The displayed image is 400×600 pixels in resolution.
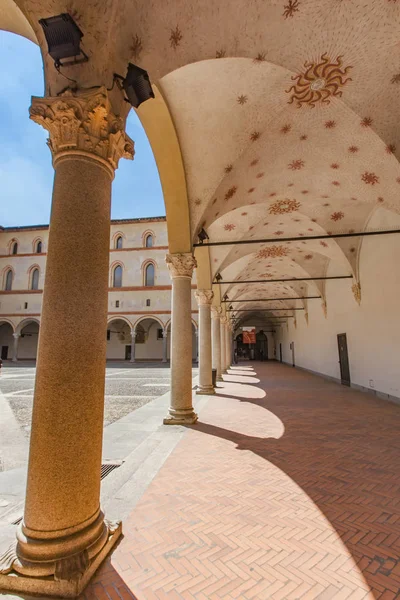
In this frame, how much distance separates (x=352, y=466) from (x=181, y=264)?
193 inches

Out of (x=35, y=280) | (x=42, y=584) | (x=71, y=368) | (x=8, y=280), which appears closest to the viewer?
(x=42, y=584)

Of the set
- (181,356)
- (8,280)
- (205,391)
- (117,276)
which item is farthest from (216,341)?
(8,280)

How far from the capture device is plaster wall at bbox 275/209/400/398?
9.35 m

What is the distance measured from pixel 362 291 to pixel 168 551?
36.3 feet

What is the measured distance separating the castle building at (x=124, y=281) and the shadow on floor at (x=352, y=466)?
70.9 ft

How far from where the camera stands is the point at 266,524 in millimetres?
2914

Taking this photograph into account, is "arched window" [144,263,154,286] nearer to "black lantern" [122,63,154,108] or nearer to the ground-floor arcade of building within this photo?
the ground-floor arcade of building

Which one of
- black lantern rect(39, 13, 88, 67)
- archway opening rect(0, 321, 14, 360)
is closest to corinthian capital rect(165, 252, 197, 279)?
black lantern rect(39, 13, 88, 67)

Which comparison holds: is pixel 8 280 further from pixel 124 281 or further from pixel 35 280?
pixel 124 281

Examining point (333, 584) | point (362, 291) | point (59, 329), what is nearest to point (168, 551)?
point (333, 584)

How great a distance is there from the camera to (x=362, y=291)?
11461mm

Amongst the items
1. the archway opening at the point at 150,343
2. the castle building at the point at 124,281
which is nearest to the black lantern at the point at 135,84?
the castle building at the point at 124,281

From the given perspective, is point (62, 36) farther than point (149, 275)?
No

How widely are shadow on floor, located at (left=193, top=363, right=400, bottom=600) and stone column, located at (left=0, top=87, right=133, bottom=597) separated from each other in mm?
2003
